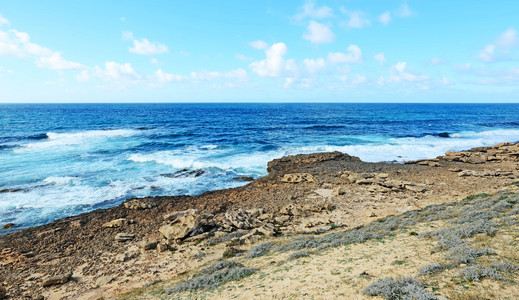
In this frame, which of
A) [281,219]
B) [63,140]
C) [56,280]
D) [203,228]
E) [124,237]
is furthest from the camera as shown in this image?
[63,140]

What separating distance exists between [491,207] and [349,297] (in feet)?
28.6

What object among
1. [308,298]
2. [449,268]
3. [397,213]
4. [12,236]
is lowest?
[12,236]

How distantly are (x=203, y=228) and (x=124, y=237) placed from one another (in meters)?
3.80

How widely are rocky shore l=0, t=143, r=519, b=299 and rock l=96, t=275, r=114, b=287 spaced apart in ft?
0.13

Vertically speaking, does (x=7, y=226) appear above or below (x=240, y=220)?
below

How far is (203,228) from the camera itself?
13367mm

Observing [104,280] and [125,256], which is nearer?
[104,280]

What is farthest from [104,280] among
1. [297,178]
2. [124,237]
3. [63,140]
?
[63,140]

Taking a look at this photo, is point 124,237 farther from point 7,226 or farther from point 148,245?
point 7,226

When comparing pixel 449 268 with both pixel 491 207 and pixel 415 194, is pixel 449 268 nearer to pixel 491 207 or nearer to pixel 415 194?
pixel 491 207

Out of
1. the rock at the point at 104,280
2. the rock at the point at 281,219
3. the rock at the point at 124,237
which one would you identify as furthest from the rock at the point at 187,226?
the rock at the point at 281,219

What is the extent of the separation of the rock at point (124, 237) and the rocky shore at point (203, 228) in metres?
0.04

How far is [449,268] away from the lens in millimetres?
6301

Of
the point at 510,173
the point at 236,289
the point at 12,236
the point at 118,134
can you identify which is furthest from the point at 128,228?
the point at 118,134
